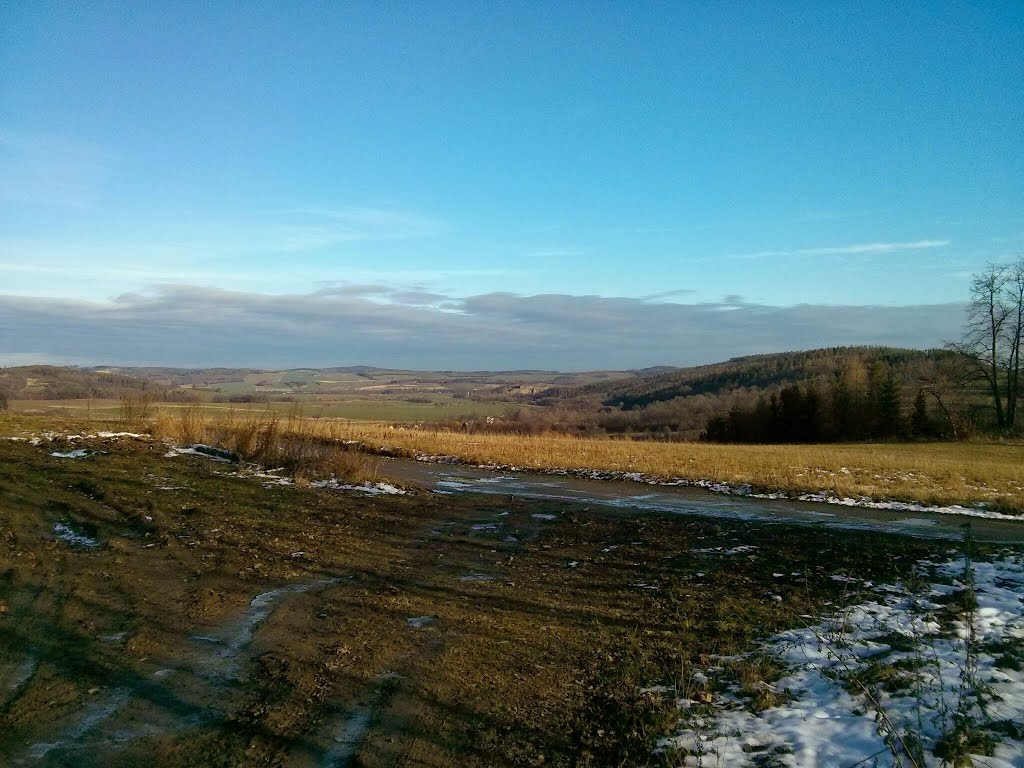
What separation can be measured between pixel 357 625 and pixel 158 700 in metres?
2.01

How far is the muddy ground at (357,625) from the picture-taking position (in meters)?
4.26

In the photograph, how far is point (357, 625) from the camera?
20.9 feet

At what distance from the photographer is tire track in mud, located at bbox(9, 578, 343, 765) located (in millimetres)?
4074

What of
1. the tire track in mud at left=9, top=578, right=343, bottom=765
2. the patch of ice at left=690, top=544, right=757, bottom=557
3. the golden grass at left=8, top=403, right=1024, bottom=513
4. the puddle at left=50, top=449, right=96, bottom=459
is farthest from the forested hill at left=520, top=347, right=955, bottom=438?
the tire track in mud at left=9, top=578, right=343, bottom=765

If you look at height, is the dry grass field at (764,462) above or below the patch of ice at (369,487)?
below

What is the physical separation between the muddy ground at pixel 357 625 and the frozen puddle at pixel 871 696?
0.36m

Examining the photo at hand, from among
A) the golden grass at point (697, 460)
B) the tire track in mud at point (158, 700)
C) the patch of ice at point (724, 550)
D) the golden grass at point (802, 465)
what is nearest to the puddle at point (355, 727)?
the tire track in mud at point (158, 700)

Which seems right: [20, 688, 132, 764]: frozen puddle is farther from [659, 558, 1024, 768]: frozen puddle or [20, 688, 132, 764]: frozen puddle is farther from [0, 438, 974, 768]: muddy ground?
[659, 558, 1024, 768]: frozen puddle

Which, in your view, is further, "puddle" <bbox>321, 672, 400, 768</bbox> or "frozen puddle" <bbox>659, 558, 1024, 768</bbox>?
"frozen puddle" <bbox>659, 558, 1024, 768</bbox>

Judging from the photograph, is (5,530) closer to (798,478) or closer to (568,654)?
(568,654)

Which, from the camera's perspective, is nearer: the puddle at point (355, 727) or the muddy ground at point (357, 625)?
the puddle at point (355, 727)

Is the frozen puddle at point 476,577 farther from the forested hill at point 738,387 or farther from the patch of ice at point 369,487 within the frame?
the forested hill at point 738,387

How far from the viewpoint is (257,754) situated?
13.2 feet

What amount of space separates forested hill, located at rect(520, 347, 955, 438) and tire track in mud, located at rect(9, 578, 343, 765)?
5515 centimetres
